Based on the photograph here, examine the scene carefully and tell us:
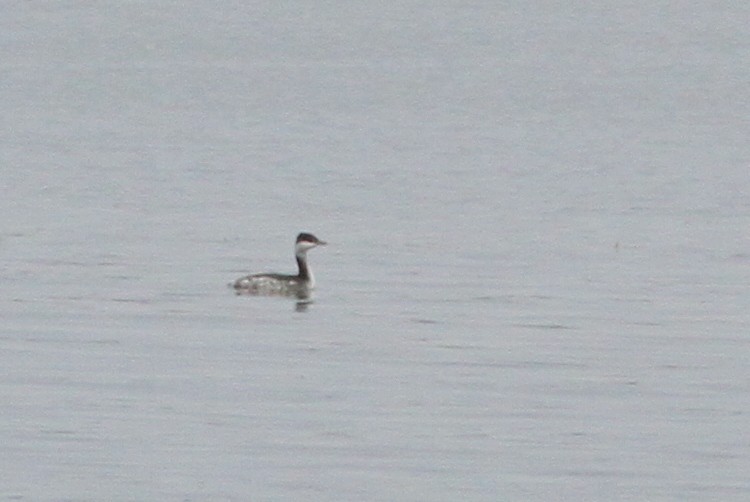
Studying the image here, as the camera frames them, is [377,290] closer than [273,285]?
No

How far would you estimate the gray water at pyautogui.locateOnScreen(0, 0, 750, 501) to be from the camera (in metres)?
13.3

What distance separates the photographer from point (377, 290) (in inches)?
882

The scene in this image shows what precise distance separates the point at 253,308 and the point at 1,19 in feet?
189

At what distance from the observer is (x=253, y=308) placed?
21.2m

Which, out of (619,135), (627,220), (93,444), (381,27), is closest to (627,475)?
(93,444)

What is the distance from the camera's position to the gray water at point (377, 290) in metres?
13.3

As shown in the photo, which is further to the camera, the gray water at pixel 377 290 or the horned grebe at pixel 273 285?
the horned grebe at pixel 273 285

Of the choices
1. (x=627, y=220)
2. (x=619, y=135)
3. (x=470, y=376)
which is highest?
(x=619, y=135)

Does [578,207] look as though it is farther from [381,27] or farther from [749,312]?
[381,27]

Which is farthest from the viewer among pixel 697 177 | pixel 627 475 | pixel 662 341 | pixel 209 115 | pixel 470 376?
pixel 209 115

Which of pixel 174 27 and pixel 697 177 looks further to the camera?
pixel 174 27

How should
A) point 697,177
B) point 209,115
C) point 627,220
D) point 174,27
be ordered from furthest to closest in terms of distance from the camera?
point 174,27, point 209,115, point 697,177, point 627,220

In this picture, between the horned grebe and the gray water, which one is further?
the horned grebe

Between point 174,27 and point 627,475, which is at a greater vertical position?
point 174,27
